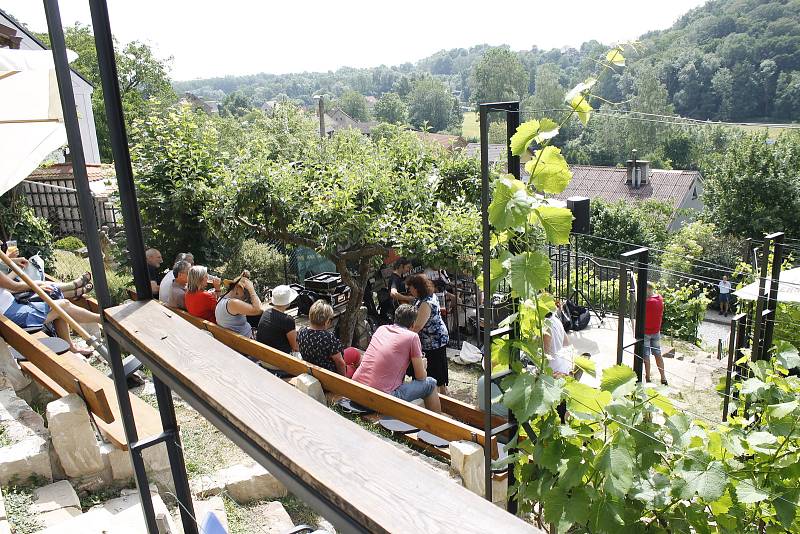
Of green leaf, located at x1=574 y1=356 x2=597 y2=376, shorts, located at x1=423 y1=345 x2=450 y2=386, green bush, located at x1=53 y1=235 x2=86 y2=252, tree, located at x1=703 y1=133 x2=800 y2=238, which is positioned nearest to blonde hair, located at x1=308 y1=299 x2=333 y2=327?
shorts, located at x1=423 y1=345 x2=450 y2=386

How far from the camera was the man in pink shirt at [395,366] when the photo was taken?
431cm

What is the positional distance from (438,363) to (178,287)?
2624 mm

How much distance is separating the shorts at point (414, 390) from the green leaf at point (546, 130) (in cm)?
286

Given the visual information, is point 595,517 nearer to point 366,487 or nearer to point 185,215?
point 366,487

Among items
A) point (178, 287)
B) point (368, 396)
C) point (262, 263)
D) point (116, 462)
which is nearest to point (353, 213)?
point (178, 287)

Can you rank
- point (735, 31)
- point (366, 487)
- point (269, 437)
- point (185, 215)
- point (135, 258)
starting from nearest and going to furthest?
1. point (366, 487)
2. point (269, 437)
3. point (135, 258)
4. point (735, 31)
5. point (185, 215)

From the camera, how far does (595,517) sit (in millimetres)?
1645

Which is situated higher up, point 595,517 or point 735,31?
point 735,31

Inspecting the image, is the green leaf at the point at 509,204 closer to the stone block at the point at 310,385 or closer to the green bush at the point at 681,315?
the stone block at the point at 310,385

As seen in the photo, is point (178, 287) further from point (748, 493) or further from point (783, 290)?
point (748, 493)

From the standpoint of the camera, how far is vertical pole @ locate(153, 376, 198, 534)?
4.93ft

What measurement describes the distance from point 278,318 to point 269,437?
4.56m

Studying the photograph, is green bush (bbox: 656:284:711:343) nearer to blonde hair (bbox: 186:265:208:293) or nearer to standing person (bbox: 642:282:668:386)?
standing person (bbox: 642:282:668:386)

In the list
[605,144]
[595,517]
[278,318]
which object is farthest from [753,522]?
[605,144]
